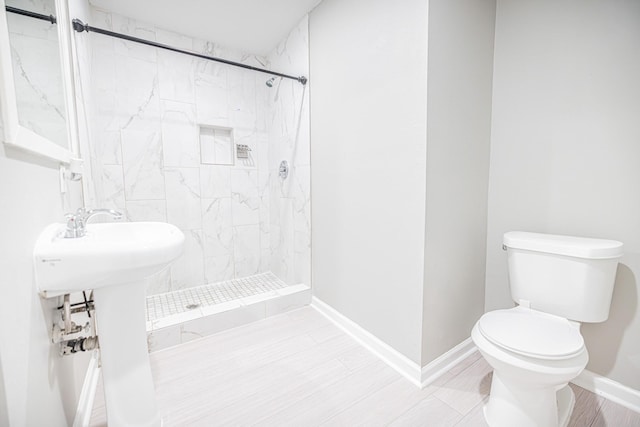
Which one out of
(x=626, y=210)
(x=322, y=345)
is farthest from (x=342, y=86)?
(x=322, y=345)

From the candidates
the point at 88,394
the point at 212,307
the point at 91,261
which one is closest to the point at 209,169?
the point at 212,307

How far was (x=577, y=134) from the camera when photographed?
1.34m

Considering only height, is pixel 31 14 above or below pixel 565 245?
above

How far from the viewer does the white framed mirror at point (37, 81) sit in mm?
657

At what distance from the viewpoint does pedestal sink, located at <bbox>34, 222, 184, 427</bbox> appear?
763mm

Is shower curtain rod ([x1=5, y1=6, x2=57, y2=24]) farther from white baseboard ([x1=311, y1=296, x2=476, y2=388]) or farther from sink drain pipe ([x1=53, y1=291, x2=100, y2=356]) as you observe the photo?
white baseboard ([x1=311, y1=296, x2=476, y2=388])

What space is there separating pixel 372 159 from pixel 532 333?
115 centimetres

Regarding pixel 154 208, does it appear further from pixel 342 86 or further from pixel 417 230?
pixel 417 230

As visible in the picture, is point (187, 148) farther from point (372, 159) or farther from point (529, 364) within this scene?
point (529, 364)

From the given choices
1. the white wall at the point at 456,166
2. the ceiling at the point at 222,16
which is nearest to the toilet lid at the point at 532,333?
the white wall at the point at 456,166

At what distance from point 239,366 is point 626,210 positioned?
7.09 ft

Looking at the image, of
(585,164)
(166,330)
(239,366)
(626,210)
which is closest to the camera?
(626,210)

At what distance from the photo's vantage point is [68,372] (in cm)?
106

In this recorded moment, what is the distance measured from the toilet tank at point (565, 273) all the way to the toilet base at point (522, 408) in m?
0.41
